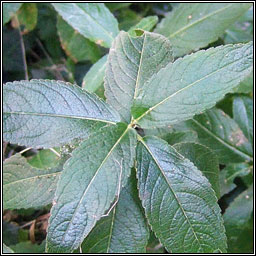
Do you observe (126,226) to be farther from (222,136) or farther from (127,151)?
(222,136)

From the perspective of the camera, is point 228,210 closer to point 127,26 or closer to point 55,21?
point 127,26

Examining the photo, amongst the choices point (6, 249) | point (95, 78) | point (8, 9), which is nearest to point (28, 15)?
point (8, 9)

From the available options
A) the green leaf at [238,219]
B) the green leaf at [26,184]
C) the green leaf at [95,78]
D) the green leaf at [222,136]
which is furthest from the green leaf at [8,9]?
the green leaf at [238,219]

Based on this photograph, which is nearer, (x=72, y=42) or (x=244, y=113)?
(x=244, y=113)

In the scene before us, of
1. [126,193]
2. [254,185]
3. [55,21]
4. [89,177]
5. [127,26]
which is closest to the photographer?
[89,177]

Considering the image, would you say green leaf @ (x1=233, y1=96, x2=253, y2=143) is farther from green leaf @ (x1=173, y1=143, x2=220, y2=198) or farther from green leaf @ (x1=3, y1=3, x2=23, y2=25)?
green leaf @ (x1=3, y1=3, x2=23, y2=25)

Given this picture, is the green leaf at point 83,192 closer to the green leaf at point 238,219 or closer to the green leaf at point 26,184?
the green leaf at point 26,184

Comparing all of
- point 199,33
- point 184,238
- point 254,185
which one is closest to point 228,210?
point 254,185
